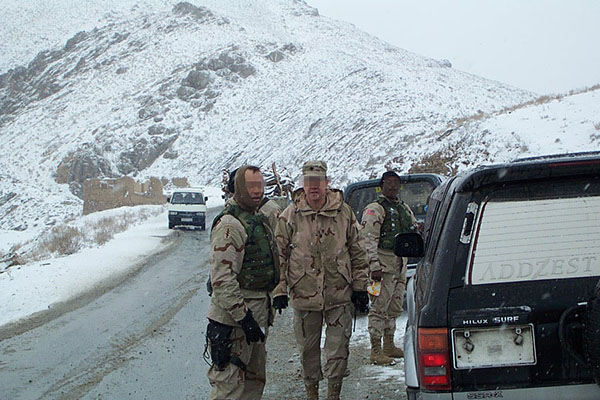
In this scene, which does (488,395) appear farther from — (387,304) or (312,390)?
(387,304)

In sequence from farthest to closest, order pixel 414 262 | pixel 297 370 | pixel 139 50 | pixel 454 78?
pixel 139 50 → pixel 454 78 → pixel 414 262 → pixel 297 370

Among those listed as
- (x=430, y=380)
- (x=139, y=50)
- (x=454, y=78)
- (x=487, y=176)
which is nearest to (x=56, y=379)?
(x=430, y=380)

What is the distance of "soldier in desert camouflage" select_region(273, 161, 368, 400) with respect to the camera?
4.62 metres

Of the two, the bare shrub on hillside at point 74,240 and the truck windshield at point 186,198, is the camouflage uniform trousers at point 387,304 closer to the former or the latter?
the bare shrub on hillside at point 74,240

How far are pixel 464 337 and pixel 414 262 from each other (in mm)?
5339

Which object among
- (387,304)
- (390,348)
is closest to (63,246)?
(390,348)

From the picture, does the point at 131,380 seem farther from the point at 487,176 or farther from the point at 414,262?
the point at 487,176

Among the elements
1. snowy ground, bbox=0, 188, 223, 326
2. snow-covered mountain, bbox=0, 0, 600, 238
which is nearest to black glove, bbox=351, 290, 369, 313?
snowy ground, bbox=0, 188, 223, 326

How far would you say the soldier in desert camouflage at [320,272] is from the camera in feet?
15.2

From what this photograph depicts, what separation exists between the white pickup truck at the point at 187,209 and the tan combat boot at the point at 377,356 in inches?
686

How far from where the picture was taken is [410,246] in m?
3.50

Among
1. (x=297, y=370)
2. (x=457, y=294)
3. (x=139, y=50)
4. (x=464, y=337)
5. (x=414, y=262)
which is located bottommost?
(x=297, y=370)

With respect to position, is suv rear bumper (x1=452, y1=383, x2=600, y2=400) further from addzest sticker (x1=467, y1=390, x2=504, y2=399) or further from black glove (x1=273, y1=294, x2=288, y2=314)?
black glove (x1=273, y1=294, x2=288, y2=314)

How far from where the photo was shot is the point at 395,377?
5547 mm
